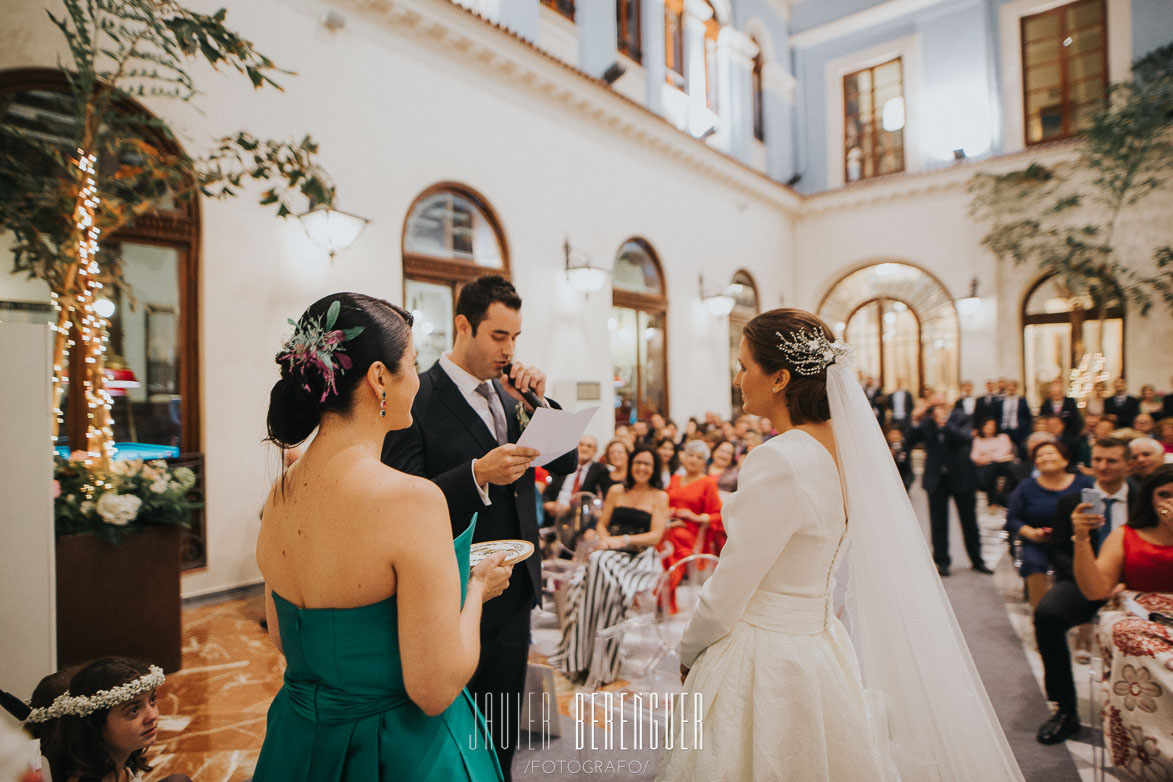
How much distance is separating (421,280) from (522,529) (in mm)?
5095

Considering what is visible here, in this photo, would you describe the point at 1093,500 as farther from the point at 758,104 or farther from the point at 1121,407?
the point at 758,104

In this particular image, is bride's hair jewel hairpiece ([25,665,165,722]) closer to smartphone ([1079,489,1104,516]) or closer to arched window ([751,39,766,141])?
smartphone ([1079,489,1104,516])

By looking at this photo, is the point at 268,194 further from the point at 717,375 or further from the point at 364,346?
the point at 717,375

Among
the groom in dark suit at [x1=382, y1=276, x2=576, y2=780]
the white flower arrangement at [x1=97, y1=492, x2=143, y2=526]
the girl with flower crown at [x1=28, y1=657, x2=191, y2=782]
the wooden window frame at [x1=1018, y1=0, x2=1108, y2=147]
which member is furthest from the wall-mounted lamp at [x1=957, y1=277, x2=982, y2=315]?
the girl with flower crown at [x1=28, y1=657, x2=191, y2=782]

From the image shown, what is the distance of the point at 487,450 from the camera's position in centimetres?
205

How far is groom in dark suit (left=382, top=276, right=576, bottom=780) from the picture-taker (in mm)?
1990

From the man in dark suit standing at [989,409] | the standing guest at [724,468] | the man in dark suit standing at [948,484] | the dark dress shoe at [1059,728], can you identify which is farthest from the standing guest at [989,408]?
the dark dress shoe at [1059,728]

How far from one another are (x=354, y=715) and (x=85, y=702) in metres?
1.13

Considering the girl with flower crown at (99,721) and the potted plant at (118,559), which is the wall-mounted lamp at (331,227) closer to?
the potted plant at (118,559)

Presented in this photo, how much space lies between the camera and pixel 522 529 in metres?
2.12

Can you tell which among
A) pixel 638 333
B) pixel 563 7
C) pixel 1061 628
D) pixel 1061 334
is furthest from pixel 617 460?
pixel 1061 334

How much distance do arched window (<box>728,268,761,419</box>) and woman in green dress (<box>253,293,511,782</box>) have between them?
10.3m

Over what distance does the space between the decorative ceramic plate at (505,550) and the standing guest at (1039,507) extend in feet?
12.1

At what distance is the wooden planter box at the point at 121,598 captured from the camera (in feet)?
10.9
